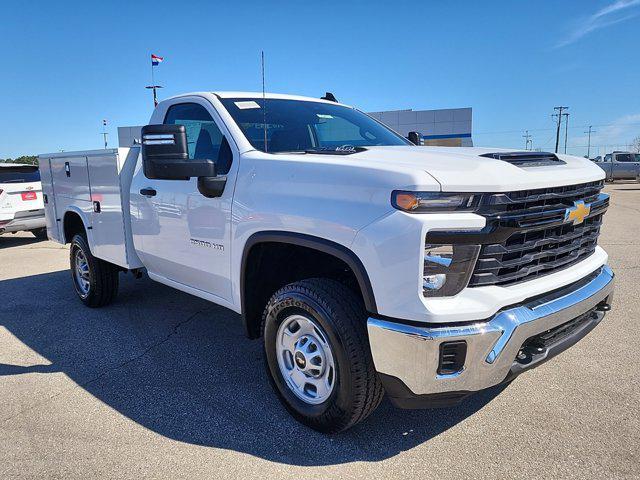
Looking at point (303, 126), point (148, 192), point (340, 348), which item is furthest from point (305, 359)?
point (148, 192)

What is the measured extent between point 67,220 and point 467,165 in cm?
482

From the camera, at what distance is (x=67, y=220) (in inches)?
220

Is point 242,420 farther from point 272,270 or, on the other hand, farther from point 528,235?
point 528,235

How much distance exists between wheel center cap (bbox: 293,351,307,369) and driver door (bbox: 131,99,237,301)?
0.77 m

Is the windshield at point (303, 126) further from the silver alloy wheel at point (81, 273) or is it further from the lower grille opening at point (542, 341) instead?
the silver alloy wheel at point (81, 273)

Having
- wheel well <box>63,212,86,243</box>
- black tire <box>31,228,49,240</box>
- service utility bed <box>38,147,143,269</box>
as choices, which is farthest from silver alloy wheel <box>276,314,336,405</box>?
black tire <box>31,228,49,240</box>

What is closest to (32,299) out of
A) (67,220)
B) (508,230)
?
(67,220)

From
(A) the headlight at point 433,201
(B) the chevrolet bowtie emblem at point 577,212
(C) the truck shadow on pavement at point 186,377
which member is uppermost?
(A) the headlight at point 433,201

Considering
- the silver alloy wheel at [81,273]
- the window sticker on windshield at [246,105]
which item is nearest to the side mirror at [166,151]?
the window sticker on windshield at [246,105]

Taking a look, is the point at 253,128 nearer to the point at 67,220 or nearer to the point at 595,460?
the point at 595,460

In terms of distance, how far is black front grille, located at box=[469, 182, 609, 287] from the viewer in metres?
2.25

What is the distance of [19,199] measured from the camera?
9188mm

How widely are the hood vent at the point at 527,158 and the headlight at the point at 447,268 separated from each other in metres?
0.68

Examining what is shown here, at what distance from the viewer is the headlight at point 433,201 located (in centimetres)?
220
